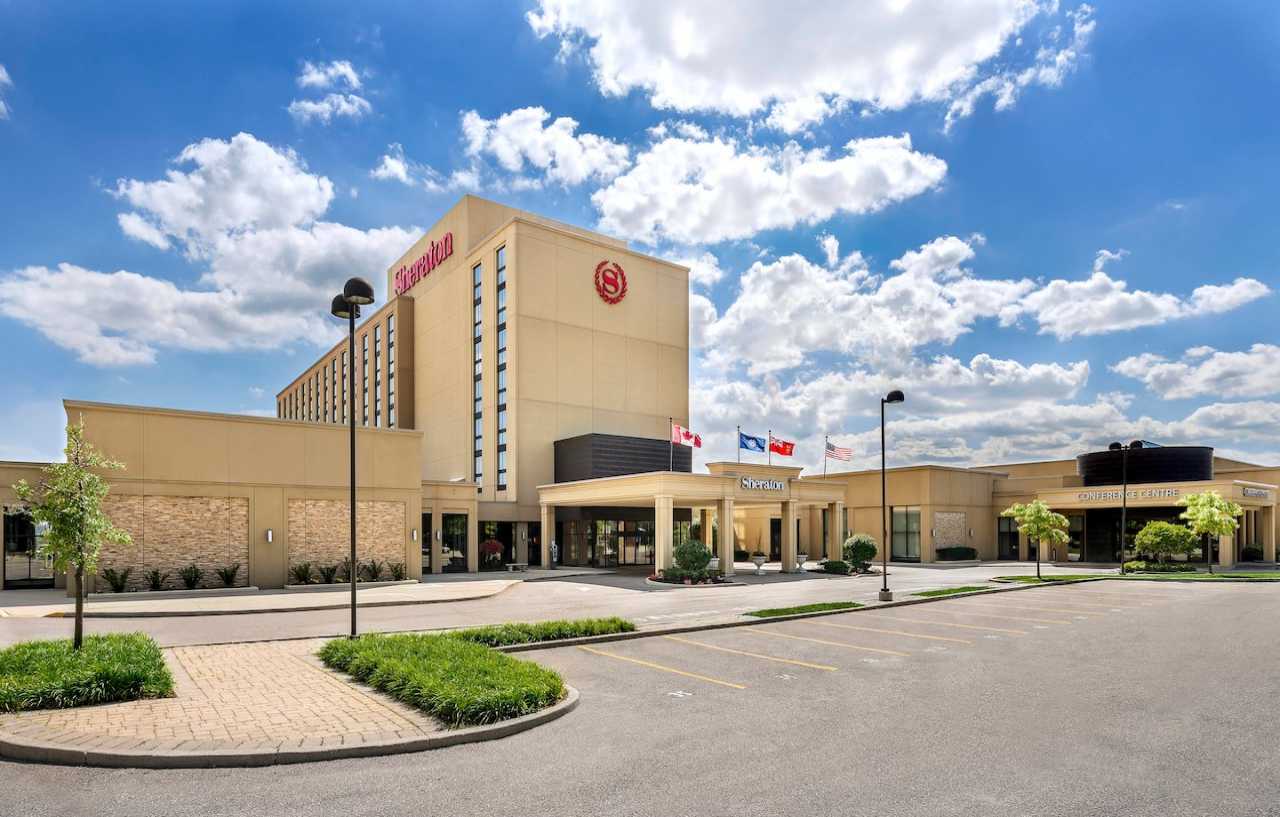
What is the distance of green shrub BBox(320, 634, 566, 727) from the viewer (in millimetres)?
10414

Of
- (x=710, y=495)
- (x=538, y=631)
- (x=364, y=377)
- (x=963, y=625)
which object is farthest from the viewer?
(x=364, y=377)

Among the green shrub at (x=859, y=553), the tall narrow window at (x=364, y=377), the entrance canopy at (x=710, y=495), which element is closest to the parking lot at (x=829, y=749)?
the entrance canopy at (x=710, y=495)

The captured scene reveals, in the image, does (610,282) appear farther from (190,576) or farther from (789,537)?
(190,576)

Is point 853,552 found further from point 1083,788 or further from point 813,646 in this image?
point 1083,788

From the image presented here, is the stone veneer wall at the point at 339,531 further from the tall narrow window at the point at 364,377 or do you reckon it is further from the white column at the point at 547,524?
the tall narrow window at the point at 364,377

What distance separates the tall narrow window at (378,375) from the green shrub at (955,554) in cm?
5099

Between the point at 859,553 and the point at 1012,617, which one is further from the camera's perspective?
the point at 859,553

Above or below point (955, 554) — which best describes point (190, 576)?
above

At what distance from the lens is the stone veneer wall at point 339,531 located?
35.3 metres

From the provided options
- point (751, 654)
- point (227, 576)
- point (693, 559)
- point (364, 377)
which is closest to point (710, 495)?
point (693, 559)

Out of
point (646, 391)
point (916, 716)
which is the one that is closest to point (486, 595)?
point (916, 716)

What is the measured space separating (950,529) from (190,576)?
5275cm

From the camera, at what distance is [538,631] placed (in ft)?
57.7

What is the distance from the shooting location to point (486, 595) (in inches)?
1198
